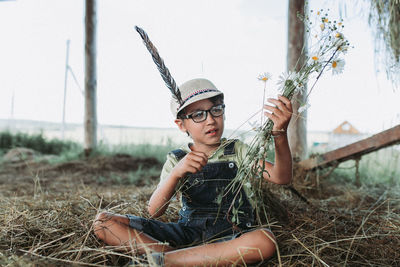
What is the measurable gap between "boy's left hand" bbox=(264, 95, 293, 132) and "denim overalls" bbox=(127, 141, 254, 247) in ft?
1.25

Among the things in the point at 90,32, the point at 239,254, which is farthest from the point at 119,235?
the point at 90,32

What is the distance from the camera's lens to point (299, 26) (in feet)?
11.5

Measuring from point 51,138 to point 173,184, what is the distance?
6.88m

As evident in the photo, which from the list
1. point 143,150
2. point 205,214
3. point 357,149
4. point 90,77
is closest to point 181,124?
point 205,214

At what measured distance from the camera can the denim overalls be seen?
58.9 inches

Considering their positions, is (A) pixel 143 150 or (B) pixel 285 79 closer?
(B) pixel 285 79

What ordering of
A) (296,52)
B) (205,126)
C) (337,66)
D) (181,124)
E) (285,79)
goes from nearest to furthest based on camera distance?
1. (337,66)
2. (285,79)
3. (205,126)
4. (181,124)
5. (296,52)

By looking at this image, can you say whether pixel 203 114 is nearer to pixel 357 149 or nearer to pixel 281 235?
pixel 281 235

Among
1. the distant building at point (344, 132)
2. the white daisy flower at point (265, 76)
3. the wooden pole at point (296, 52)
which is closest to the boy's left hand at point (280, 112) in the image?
the white daisy flower at point (265, 76)

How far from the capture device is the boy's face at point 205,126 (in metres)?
1.53

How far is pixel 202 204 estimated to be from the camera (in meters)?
1.61

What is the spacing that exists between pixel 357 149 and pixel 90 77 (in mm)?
4491

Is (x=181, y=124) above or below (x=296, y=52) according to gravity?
below

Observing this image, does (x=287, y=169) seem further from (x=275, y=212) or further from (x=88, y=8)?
(x=88, y=8)
